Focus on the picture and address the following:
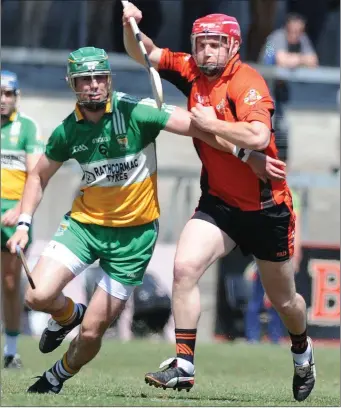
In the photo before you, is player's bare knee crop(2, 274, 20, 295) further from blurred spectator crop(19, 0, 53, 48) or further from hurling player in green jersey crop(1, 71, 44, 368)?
blurred spectator crop(19, 0, 53, 48)

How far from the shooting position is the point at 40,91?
1627 cm

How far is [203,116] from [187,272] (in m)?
0.95

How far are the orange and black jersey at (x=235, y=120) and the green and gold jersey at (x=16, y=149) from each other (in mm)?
3085

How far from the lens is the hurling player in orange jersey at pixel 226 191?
7.50 meters

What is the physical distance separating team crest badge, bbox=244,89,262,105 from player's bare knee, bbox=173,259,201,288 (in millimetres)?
1015

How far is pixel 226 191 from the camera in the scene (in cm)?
781

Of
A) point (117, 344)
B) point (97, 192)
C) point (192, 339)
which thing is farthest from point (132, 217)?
point (117, 344)

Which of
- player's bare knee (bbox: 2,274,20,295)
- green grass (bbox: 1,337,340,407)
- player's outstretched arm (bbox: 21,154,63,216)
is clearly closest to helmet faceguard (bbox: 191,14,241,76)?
player's outstretched arm (bbox: 21,154,63,216)

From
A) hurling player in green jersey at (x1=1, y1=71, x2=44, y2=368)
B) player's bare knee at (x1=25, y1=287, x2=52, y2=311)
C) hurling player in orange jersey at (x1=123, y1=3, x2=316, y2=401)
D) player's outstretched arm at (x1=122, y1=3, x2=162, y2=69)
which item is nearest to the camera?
hurling player in orange jersey at (x1=123, y1=3, x2=316, y2=401)

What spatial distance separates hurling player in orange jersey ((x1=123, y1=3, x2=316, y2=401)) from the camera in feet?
24.6

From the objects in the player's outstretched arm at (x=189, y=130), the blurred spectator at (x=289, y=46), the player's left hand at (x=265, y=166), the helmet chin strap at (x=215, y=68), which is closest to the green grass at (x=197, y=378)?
the player's left hand at (x=265, y=166)

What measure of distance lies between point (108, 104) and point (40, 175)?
67cm

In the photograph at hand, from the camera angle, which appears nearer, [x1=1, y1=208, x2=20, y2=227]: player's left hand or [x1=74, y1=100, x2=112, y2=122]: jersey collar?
[x1=74, y1=100, x2=112, y2=122]: jersey collar

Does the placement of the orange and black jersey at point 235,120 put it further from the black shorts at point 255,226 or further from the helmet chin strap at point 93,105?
the helmet chin strap at point 93,105
